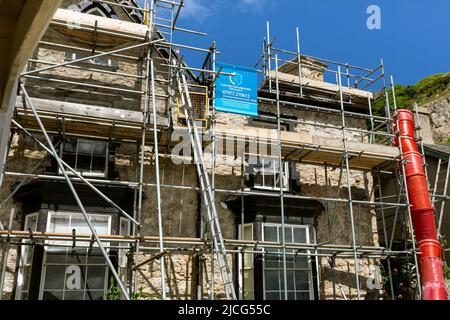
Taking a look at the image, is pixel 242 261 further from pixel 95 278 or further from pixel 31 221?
pixel 31 221

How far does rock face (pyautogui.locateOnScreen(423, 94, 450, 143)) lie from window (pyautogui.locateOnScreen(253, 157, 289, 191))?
2617cm

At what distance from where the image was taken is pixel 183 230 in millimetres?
10984

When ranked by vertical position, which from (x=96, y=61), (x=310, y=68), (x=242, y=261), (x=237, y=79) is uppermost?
(x=310, y=68)

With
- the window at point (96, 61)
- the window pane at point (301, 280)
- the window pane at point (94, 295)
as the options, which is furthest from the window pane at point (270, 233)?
the window at point (96, 61)

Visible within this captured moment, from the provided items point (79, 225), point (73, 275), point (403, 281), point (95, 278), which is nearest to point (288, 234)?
point (403, 281)

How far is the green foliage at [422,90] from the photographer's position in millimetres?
39781

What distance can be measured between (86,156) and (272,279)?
5303 mm

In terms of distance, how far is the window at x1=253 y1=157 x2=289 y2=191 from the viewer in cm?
1231

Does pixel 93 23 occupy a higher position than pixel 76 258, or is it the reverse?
pixel 93 23

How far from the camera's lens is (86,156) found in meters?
11.0

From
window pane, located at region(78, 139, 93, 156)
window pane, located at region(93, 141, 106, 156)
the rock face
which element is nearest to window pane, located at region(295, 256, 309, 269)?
window pane, located at region(93, 141, 106, 156)

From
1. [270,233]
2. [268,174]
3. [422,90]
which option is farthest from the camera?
[422,90]
